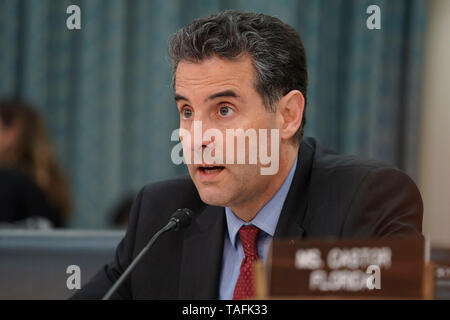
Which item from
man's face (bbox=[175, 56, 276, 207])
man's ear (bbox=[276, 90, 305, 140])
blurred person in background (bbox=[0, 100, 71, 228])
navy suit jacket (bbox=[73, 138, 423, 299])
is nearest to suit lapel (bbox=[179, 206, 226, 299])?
navy suit jacket (bbox=[73, 138, 423, 299])

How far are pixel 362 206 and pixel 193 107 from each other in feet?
1.22

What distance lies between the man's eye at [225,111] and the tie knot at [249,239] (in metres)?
0.25

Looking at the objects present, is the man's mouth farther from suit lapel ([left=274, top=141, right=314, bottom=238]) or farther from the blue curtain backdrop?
the blue curtain backdrop

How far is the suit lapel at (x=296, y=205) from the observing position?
1258 mm

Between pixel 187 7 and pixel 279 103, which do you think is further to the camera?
pixel 187 7

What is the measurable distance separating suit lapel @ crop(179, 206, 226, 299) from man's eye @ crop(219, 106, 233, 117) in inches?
10.4

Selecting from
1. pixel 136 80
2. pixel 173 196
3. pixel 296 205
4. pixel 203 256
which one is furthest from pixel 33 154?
pixel 296 205

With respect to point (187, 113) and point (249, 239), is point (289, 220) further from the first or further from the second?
point (187, 113)

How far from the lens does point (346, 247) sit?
2.74ft

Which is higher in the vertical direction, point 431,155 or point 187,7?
point 187,7

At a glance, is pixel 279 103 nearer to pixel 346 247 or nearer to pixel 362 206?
pixel 362 206

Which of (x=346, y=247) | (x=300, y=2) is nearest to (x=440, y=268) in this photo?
(x=346, y=247)

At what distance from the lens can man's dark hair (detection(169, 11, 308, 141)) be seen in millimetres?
1228
